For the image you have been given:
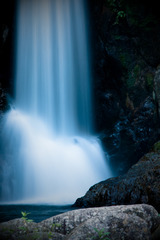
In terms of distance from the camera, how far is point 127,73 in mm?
15180

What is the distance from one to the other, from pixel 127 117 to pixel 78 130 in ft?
14.2

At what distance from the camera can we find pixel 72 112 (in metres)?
17.8

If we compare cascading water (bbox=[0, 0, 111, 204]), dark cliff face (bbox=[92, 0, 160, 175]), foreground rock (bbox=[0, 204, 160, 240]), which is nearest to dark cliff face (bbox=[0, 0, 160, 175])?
dark cliff face (bbox=[92, 0, 160, 175])

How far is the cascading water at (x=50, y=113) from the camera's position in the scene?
38.0 feet

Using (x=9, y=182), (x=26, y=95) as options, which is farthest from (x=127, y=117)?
(x=9, y=182)

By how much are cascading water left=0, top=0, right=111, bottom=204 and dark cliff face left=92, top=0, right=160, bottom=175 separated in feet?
5.30

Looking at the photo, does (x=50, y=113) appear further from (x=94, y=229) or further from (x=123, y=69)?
(x=94, y=229)

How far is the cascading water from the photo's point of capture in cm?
1159

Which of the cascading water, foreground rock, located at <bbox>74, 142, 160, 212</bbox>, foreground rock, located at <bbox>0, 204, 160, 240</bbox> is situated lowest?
foreground rock, located at <bbox>0, 204, 160, 240</bbox>

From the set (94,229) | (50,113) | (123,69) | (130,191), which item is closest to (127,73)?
(123,69)

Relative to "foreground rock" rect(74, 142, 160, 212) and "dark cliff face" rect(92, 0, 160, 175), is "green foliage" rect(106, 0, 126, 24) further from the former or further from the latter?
"foreground rock" rect(74, 142, 160, 212)

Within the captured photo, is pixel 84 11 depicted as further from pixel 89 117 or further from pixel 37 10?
pixel 89 117

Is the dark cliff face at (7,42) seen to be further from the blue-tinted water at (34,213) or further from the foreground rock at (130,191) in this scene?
A: the foreground rock at (130,191)

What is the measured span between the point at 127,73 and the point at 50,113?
21.9 feet
